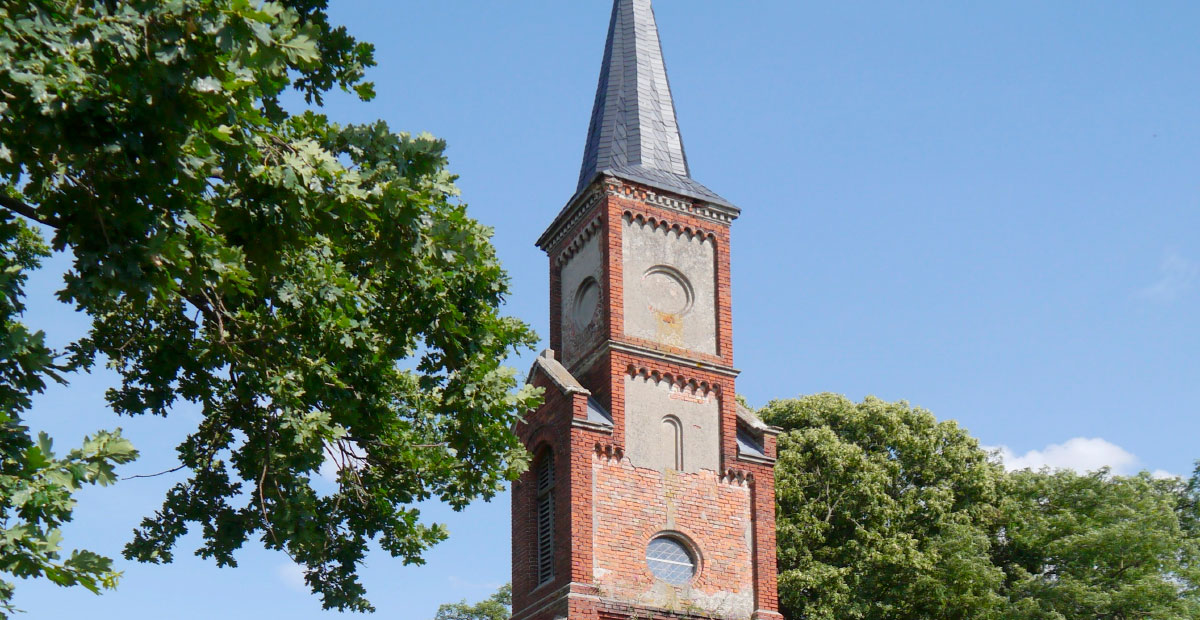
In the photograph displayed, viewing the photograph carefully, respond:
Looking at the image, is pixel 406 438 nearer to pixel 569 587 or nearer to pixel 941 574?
pixel 569 587

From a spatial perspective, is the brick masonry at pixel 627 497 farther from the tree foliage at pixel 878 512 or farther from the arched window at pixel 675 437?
the tree foliage at pixel 878 512

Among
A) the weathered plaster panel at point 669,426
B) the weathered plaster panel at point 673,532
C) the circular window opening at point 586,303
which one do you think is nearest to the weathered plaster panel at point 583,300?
the circular window opening at point 586,303

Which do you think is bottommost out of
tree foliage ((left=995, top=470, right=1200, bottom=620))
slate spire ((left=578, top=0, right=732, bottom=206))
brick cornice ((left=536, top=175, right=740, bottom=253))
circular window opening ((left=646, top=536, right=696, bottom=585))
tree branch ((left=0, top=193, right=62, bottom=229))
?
circular window opening ((left=646, top=536, right=696, bottom=585))

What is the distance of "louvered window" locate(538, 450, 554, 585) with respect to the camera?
2236 cm

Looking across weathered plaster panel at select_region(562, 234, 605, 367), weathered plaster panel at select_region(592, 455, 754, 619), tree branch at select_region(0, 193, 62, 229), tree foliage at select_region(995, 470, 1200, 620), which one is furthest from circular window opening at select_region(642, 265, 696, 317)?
tree branch at select_region(0, 193, 62, 229)

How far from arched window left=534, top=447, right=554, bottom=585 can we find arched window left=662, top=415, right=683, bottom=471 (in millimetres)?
2177

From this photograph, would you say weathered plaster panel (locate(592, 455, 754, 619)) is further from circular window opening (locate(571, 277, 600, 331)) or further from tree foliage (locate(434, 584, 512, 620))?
tree foliage (locate(434, 584, 512, 620))

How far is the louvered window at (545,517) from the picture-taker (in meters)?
22.4

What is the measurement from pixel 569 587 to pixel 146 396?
8.80 metres

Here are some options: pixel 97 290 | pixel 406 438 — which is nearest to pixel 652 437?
pixel 406 438

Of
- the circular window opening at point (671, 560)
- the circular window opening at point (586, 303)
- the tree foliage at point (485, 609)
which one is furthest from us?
the tree foliage at point (485, 609)

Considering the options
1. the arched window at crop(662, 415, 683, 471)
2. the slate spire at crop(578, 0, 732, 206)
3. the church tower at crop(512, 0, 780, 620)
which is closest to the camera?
the church tower at crop(512, 0, 780, 620)

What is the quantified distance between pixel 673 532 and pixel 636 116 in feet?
29.8

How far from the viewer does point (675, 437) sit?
2288 cm
